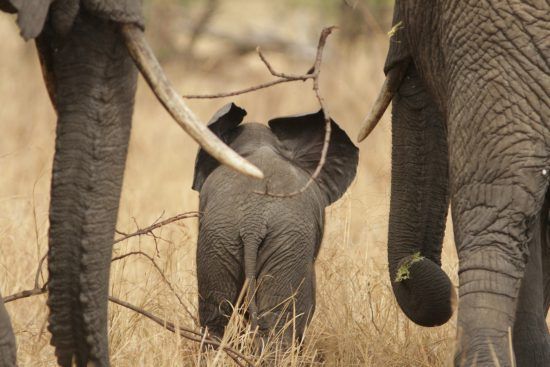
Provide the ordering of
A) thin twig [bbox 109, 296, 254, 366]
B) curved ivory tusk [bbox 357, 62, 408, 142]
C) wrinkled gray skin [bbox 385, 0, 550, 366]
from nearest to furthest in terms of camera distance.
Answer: wrinkled gray skin [bbox 385, 0, 550, 366], thin twig [bbox 109, 296, 254, 366], curved ivory tusk [bbox 357, 62, 408, 142]

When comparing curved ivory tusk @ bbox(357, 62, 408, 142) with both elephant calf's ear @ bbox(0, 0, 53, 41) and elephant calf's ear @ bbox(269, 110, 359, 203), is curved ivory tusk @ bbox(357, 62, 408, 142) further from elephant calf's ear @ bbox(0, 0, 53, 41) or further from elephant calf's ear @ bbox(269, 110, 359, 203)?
elephant calf's ear @ bbox(0, 0, 53, 41)

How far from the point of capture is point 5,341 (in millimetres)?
2471

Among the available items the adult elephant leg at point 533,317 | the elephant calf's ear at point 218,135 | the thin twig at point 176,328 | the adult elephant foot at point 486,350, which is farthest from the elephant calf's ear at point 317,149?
the adult elephant foot at point 486,350

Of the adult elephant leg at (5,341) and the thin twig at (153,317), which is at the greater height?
the thin twig at (153,317)

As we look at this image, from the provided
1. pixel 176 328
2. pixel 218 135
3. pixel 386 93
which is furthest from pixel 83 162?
pixel 218 135

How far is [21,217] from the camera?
197 inches

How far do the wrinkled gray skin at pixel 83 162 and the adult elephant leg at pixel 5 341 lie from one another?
14cm

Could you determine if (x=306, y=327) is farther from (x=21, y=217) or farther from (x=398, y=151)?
(x=21, y=217)

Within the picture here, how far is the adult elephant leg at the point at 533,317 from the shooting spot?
313 cm

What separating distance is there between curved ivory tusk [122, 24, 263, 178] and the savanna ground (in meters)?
0.82

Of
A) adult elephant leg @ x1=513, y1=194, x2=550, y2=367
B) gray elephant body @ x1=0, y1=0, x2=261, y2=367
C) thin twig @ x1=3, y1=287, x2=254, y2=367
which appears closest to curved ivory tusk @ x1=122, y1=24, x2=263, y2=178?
gray elephant body @ x1=0, y1=0, x2=261, y2=367

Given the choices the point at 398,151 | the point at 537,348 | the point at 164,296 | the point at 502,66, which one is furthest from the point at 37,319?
the point at 502,66

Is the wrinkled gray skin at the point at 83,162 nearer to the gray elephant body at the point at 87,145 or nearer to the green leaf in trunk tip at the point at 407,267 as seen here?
the gray elephant body at the point at 87,145

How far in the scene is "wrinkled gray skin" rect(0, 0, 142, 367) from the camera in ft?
8.45
